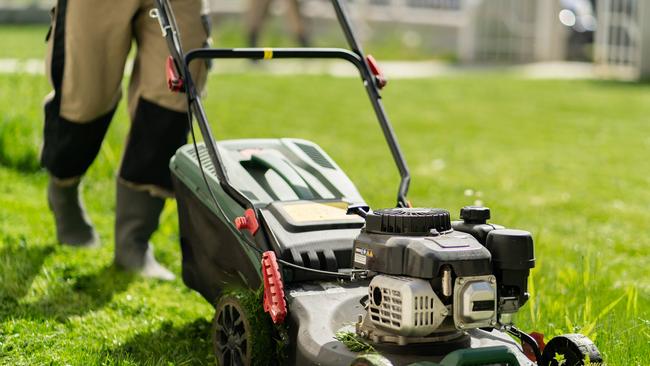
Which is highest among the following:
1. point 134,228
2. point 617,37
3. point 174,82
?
point 174,82

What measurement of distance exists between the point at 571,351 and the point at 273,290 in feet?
2.26

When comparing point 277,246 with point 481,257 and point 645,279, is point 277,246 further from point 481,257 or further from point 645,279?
point 645,279

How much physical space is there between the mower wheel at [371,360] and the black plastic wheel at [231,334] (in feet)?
1.38

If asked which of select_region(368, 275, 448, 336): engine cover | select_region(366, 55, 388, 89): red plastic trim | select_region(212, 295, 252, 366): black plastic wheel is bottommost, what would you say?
select_region(212, 295, 252, 366): black plastic wheel

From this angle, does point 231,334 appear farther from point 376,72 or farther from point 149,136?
point 149,136

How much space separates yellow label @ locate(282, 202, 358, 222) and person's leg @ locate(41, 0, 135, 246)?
1063 millimetres

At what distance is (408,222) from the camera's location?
7.54 ft

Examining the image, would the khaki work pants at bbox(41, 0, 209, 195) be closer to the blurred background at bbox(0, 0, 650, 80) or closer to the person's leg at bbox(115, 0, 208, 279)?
the person's leg at bbox(115, 0, 208, 279)

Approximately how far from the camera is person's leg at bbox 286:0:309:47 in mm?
10672

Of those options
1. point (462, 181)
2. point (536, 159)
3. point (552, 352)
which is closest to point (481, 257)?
point (552, 352)

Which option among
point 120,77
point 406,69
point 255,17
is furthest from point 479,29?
point 120,77

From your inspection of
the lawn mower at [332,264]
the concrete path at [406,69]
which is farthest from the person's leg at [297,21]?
the lawn mower at [332,264]

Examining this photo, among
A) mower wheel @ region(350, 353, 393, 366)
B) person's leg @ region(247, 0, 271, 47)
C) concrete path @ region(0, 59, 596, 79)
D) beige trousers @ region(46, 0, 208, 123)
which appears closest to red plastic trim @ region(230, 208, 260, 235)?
mower wheel @ region(350, 353, 393, 366)

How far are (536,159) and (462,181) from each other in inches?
35.6
